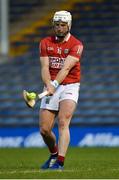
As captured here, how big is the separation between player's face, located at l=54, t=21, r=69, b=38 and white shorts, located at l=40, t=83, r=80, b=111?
2.36 feet

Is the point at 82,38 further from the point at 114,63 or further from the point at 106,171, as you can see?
the point at 106,171

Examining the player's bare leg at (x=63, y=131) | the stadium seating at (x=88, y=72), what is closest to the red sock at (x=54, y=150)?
the player's bare leg at (x=63, y=131)

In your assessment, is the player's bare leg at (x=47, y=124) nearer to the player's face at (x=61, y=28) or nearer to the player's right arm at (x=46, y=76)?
the player's right arm at (x=46, y=76)

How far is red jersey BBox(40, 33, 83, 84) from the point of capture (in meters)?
11.8

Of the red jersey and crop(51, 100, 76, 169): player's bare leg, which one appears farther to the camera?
the red jersey

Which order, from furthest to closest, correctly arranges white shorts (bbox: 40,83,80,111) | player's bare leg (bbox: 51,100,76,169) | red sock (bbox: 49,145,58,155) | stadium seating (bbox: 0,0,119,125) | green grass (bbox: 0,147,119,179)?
stadium seating (bbox: 0,0,119,125) < red sock (bbox: 49,145,58,155) < white shorts (bbox: 40,83,80,111) < player's bare leg (bbox: 51,100,76,169) < green grass (bbox: 0,147,119,179)

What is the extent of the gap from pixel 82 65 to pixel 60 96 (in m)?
12.8

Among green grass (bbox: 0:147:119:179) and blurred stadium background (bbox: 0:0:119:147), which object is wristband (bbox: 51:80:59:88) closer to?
green grass (bbox: 0:147:119:179)

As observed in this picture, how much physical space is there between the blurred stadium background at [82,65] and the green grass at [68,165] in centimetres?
301

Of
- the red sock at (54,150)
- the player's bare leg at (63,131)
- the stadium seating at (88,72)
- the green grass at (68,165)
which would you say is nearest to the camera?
the green grass at (68,165)

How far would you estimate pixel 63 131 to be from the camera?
38.1ft

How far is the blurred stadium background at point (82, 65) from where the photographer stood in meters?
21.3

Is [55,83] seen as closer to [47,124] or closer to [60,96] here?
[60,96]

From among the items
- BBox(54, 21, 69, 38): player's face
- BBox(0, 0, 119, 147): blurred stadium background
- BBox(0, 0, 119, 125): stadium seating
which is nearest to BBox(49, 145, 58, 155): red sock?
BBox(54, 21, 69, 38): player's face
